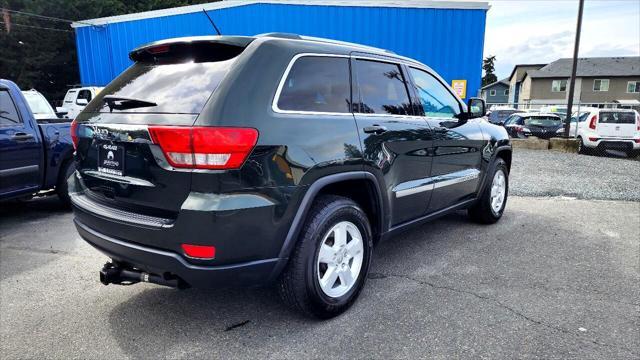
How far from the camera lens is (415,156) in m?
3.62

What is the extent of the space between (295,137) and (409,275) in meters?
1.82

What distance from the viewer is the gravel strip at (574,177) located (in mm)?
7223

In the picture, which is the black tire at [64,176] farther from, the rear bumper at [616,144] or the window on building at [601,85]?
the window on building at [601,85]

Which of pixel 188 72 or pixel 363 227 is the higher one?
pixel 188 72

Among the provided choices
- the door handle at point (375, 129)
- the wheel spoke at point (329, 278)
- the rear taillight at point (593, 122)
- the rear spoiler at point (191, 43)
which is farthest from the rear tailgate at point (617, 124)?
the rear spoiler at point (191, 43)

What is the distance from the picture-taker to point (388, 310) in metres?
3.11

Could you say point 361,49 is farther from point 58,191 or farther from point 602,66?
point 602,66

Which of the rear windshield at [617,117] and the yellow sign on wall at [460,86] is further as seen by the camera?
the yellow sign on wall at [460,86]

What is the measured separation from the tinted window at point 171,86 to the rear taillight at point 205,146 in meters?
0.16

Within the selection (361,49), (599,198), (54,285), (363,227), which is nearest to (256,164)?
(363,227)

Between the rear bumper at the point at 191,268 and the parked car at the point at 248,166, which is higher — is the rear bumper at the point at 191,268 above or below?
below

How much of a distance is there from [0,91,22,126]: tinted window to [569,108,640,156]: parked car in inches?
560

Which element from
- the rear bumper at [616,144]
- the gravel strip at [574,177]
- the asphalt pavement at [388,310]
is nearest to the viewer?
the asphalt pavement at [388,310]

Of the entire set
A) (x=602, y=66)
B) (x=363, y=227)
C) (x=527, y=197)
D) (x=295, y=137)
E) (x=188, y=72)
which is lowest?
(x=527, y=197)
